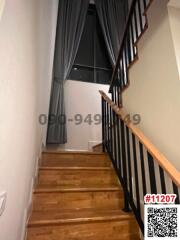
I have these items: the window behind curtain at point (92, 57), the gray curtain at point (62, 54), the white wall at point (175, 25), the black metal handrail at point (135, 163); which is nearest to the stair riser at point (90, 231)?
the black metal handrail at point (135, 163)

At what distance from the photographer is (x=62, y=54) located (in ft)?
12.1

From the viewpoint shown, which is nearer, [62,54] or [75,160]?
[75,160]

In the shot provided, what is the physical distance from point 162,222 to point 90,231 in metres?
0.72

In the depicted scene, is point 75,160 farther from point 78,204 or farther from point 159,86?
point 159,86

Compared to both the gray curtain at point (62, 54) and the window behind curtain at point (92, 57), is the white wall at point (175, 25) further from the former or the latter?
the window behind curtain at point (92, 57)

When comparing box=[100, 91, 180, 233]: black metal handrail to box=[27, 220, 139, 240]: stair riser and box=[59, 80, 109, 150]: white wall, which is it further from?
box=[59, 80, 109, 150]: white wall

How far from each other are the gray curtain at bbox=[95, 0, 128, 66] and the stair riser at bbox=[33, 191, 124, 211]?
2989 mm

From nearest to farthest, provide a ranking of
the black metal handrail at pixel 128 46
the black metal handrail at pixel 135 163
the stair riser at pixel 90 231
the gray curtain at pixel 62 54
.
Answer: the black metal handrail at pixel 135 163 < the stair riser at pixel 90 231 < the black metal handrail at pixel 128 46 < the gray curtain at pixel 62 54

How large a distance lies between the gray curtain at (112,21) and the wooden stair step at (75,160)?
7.77 ft

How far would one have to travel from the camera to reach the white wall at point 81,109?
12.1 feet

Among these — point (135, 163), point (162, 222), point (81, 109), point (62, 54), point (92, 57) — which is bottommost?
point (162, 222)

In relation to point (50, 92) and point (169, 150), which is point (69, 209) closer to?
point (169, 150)

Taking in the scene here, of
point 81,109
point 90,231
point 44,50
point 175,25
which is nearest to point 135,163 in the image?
point 90,231

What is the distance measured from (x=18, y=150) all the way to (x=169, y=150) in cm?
112
